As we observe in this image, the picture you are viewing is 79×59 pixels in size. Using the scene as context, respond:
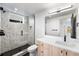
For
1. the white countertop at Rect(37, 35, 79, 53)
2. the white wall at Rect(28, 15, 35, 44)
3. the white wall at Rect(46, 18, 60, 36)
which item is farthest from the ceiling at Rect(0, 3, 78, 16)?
the white countertop at Rect(37, 35, 79, 53)

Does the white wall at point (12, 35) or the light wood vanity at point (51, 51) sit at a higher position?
the white wall at point (12, 35)

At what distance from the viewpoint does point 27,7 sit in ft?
2.82

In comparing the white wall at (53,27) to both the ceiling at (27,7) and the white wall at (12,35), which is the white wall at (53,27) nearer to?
the ceiling at (27,7)

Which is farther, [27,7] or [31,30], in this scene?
[31,30]

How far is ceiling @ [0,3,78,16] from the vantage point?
0.80 metres

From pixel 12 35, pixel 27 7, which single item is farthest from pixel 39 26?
pixel 12 35

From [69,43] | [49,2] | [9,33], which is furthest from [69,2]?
[9,33]

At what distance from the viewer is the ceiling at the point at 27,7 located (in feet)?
2.61

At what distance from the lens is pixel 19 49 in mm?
965

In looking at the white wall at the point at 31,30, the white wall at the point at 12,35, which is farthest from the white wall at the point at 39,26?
the white wall at the point at 12,35

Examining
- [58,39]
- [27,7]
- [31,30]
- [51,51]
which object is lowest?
[51,51]

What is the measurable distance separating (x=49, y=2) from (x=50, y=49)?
25.6 inches

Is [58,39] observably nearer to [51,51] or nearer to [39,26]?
[51,51]

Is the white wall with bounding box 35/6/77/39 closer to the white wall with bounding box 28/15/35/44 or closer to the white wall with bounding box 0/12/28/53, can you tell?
the white wall with bounding box 28/15/35/44
